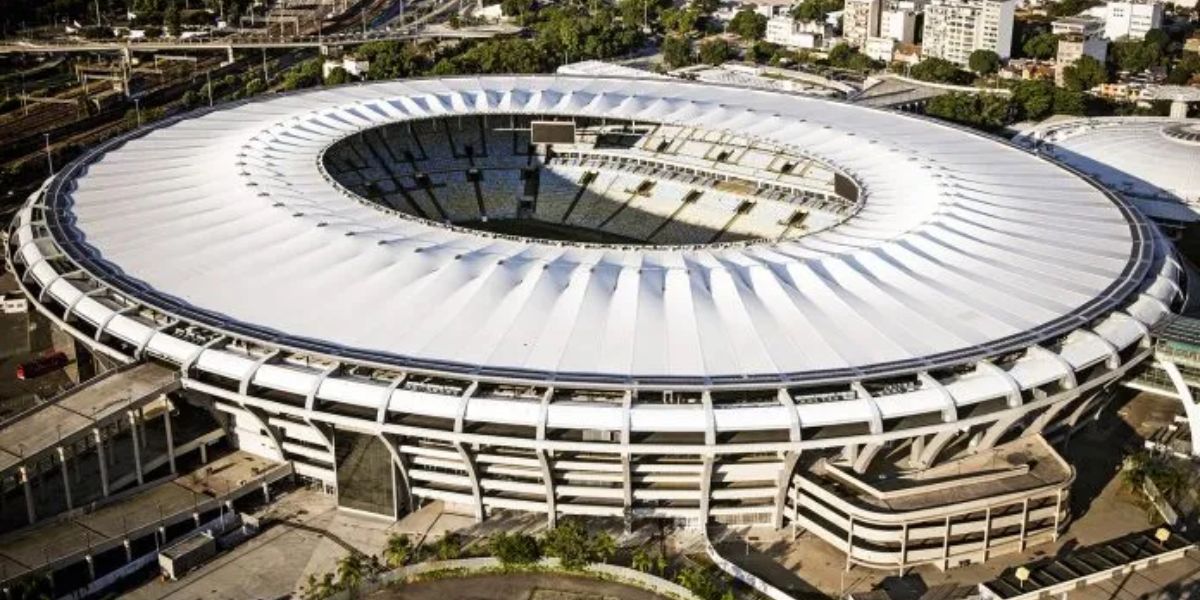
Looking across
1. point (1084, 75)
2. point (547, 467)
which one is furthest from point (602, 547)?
point (1084, 75)

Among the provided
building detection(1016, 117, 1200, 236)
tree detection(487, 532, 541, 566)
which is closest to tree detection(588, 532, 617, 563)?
tree detection(487, 532, 541, 566)

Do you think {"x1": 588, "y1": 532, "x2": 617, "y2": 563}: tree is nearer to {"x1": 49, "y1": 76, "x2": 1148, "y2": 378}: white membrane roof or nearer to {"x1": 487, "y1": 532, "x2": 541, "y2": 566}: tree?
{"x1": 487, "y1": 532, "x2": 541, "y2": 566}: tree

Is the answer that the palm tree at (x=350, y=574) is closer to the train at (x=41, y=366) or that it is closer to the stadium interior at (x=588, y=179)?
the train at (x=41, y=366)

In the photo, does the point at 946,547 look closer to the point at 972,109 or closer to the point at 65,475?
the point at 65,475

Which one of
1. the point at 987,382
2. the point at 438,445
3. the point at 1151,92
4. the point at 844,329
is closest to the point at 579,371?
the point at 438,445

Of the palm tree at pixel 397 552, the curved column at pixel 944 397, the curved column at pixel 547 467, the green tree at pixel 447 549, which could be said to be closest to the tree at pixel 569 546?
the curved column at pixel 547 467
